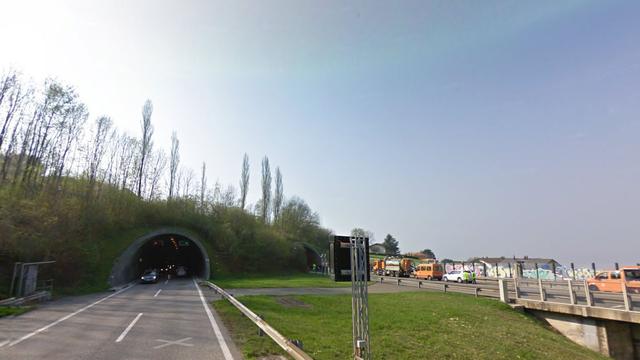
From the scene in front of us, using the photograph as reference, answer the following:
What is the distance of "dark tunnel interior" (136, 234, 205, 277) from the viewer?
5272 cm

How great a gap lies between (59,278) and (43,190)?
9429 millimetres

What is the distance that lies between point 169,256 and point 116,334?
203 ft

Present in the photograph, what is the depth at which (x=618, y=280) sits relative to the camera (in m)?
22.2

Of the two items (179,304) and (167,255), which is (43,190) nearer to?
(179,304)

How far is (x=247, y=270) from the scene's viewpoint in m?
49.1

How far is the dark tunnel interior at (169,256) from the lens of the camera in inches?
2076

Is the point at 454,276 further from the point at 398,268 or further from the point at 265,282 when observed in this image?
the point at 265,282

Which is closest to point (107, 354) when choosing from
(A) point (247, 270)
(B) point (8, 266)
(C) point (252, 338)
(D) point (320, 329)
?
(C) point (252, 338)

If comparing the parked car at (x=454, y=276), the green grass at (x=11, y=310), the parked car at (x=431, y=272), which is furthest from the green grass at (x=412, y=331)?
the parked car at (x=431, y=272)

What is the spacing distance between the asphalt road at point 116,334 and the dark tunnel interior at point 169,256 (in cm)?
3745

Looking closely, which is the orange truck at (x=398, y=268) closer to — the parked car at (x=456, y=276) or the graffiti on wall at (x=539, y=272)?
the graffiti on wall at (x=539, y=272)

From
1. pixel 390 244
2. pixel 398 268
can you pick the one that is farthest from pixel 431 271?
pixel 390 244

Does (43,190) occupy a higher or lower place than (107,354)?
higher

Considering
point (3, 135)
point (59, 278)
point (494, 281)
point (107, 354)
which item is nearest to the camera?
point (107, 354)
